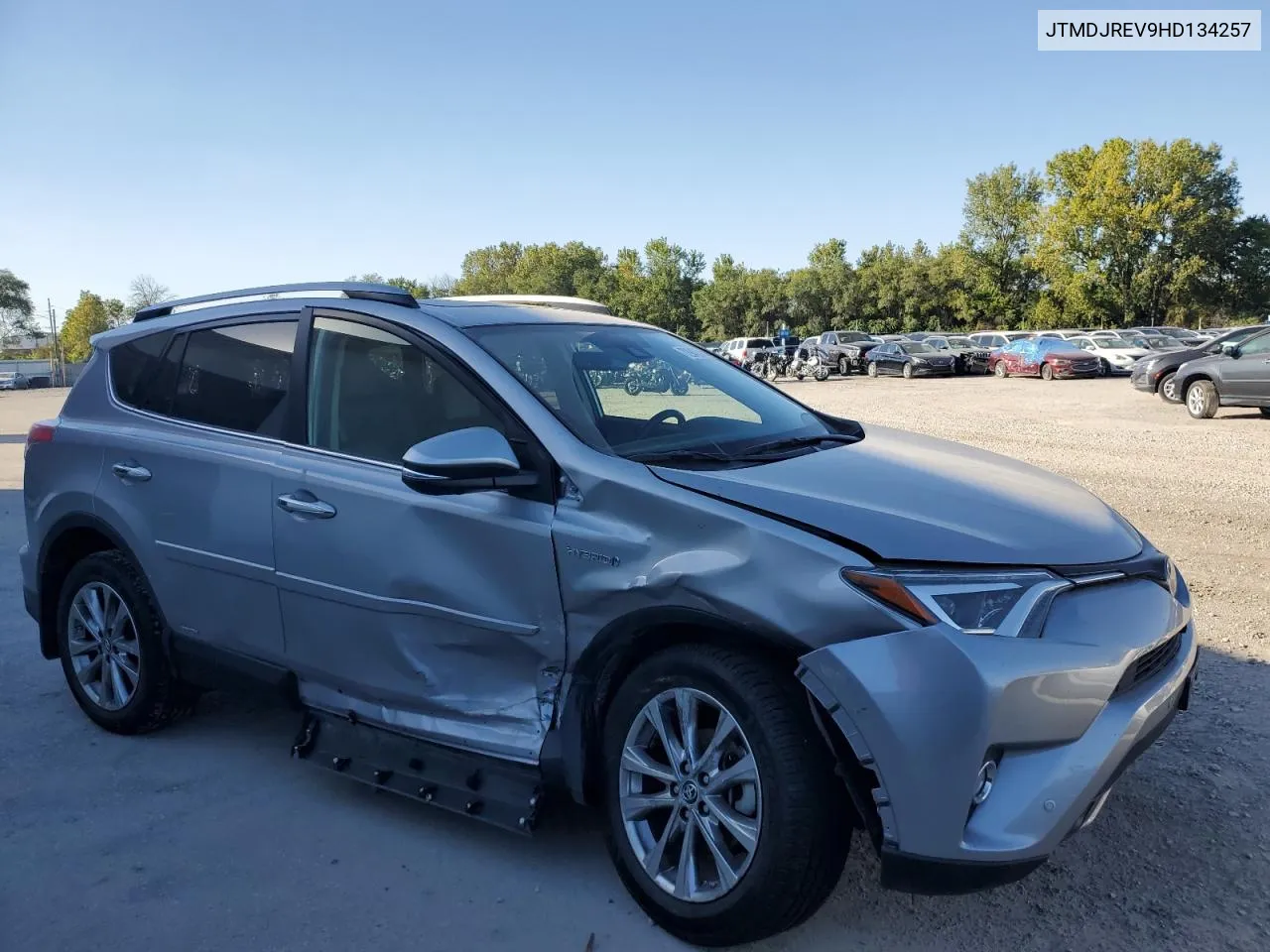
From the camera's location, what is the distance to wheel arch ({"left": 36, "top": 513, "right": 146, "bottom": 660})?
4.23 metres

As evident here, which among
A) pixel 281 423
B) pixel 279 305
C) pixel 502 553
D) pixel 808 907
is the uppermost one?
pixel 279 305

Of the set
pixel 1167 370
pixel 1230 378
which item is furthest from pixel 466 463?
pixel 1167 370

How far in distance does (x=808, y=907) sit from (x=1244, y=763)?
6.87 feet

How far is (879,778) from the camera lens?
2.28 m

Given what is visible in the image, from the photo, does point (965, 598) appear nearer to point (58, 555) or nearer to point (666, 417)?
point (666, 417)

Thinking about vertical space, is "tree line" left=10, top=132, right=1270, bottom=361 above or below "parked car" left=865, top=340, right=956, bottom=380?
above

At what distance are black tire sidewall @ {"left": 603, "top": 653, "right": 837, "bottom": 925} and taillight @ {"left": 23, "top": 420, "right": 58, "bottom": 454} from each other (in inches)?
123

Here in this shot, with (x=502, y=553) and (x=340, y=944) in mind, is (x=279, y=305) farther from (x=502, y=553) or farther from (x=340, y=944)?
(x=340, y=944)

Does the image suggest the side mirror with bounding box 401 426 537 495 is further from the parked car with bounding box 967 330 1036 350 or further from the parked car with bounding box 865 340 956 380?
the parked car with bounding box 967 330 1036 350

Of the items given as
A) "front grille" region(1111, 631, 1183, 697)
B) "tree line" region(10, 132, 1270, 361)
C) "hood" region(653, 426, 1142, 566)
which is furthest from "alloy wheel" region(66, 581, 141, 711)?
"tree line" region(10, 132, 1270, 361)

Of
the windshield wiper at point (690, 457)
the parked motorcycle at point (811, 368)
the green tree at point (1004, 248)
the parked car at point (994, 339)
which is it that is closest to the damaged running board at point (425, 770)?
the windshield wiper at point (690, 457)

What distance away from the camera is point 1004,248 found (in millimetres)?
73062

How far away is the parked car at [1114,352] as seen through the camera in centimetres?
→ 3259

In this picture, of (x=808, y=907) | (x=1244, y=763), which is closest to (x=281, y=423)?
(x=808, y=907)
